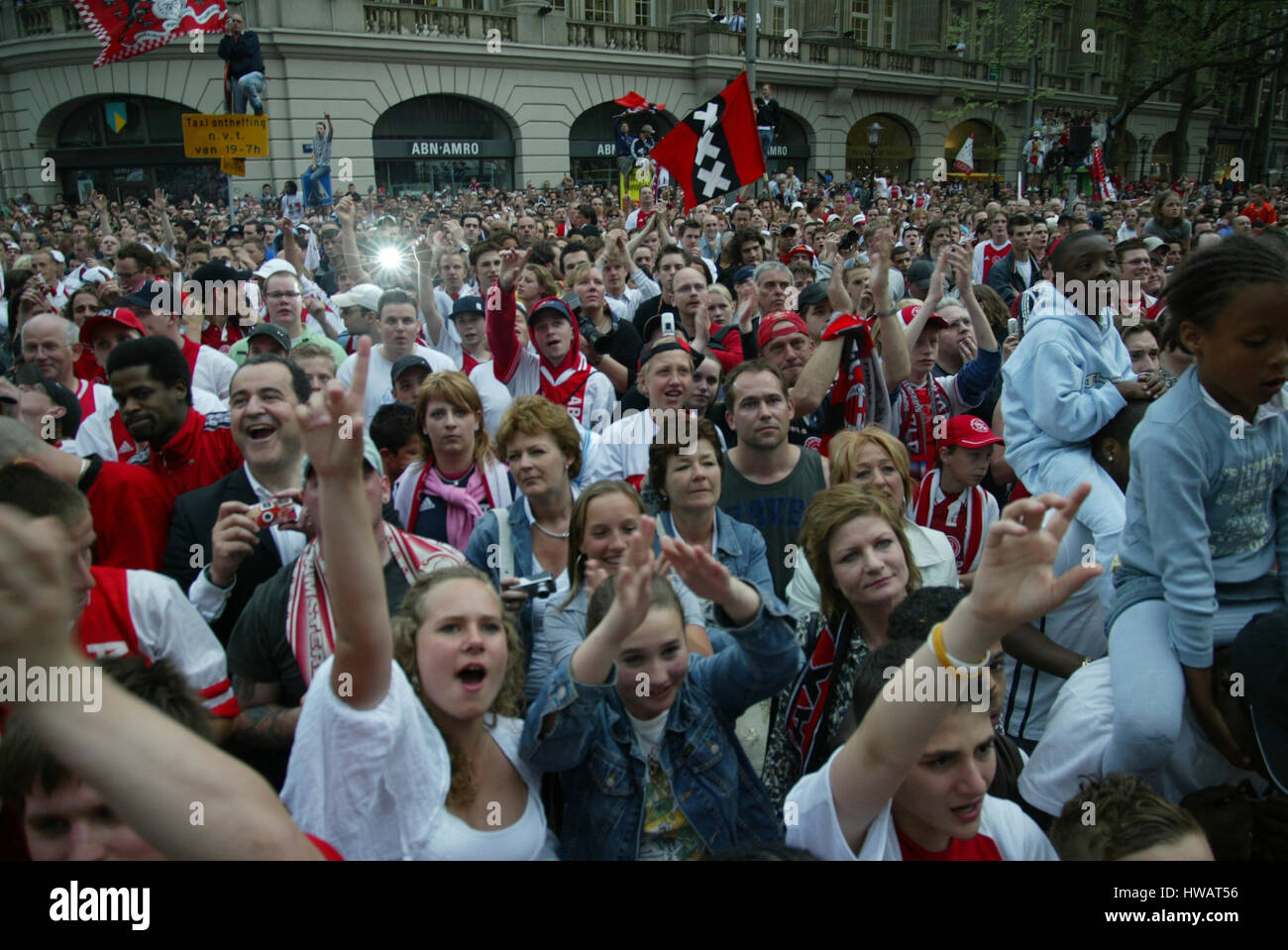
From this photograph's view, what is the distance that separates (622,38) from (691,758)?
31662 millimetres

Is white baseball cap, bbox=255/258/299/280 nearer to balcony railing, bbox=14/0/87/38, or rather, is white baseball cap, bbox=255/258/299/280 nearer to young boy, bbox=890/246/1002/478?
young boy, bbox=890/246/1002/478

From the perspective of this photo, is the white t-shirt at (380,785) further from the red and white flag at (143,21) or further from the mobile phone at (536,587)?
the red and white flag at (143,21)

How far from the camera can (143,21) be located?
10953 millimetres

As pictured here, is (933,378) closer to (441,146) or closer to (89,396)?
(89,396)

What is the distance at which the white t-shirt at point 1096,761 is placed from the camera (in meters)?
2.31

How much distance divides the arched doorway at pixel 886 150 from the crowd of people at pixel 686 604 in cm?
3622

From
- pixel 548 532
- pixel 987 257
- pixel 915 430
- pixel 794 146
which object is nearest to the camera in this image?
pixel 548 532

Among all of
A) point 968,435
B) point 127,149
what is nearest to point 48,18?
point 127,149

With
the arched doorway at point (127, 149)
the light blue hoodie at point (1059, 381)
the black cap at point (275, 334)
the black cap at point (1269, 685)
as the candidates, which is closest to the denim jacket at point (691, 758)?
the black cap at point (1269, 685)
